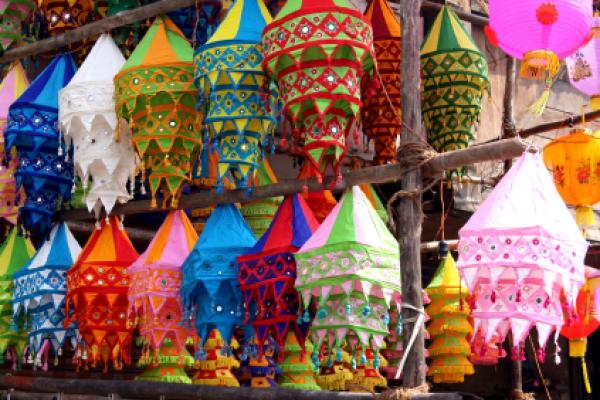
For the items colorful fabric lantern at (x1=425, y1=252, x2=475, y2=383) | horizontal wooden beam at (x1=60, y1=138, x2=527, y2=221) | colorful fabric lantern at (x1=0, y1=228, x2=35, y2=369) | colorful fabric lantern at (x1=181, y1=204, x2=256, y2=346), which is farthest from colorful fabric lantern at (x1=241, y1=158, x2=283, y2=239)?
colorful fabric lantern at (x1=0, y1=228, x2=35, y2=369)

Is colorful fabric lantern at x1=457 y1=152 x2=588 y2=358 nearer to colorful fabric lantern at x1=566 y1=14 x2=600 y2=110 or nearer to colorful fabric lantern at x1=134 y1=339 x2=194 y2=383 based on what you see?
colorful fabric lantern at x1=134 y1=339 x2=194 y2=383

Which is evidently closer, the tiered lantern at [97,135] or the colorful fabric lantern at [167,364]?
the tiered lantern at [97,135]

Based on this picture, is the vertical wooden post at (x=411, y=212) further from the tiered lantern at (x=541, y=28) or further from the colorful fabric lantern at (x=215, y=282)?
the colorful fabric lantern at (x=215, y=282)

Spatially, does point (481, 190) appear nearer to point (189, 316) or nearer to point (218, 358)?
point (218, 358)

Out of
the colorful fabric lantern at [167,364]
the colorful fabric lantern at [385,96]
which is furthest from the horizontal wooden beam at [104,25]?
the colorful fabric lantern at [167,364]

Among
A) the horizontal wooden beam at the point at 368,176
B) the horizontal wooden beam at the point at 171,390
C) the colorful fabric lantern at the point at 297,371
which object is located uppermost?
the horizontal wooden beam at the point at 368,176

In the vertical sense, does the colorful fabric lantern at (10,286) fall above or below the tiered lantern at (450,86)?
below

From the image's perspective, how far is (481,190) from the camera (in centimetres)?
998

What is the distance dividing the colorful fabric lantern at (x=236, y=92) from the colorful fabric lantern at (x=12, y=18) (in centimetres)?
231

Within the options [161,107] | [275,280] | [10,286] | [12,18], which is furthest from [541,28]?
[12,18]

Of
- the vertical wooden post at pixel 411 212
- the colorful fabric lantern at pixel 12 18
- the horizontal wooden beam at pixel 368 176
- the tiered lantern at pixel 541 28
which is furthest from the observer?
the colorful fabric lantern at pixel 12 18

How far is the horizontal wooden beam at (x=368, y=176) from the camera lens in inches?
186

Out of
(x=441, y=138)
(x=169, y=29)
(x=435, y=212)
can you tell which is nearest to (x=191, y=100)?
(x=169, y=29)

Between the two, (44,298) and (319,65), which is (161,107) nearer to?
(319,65)
